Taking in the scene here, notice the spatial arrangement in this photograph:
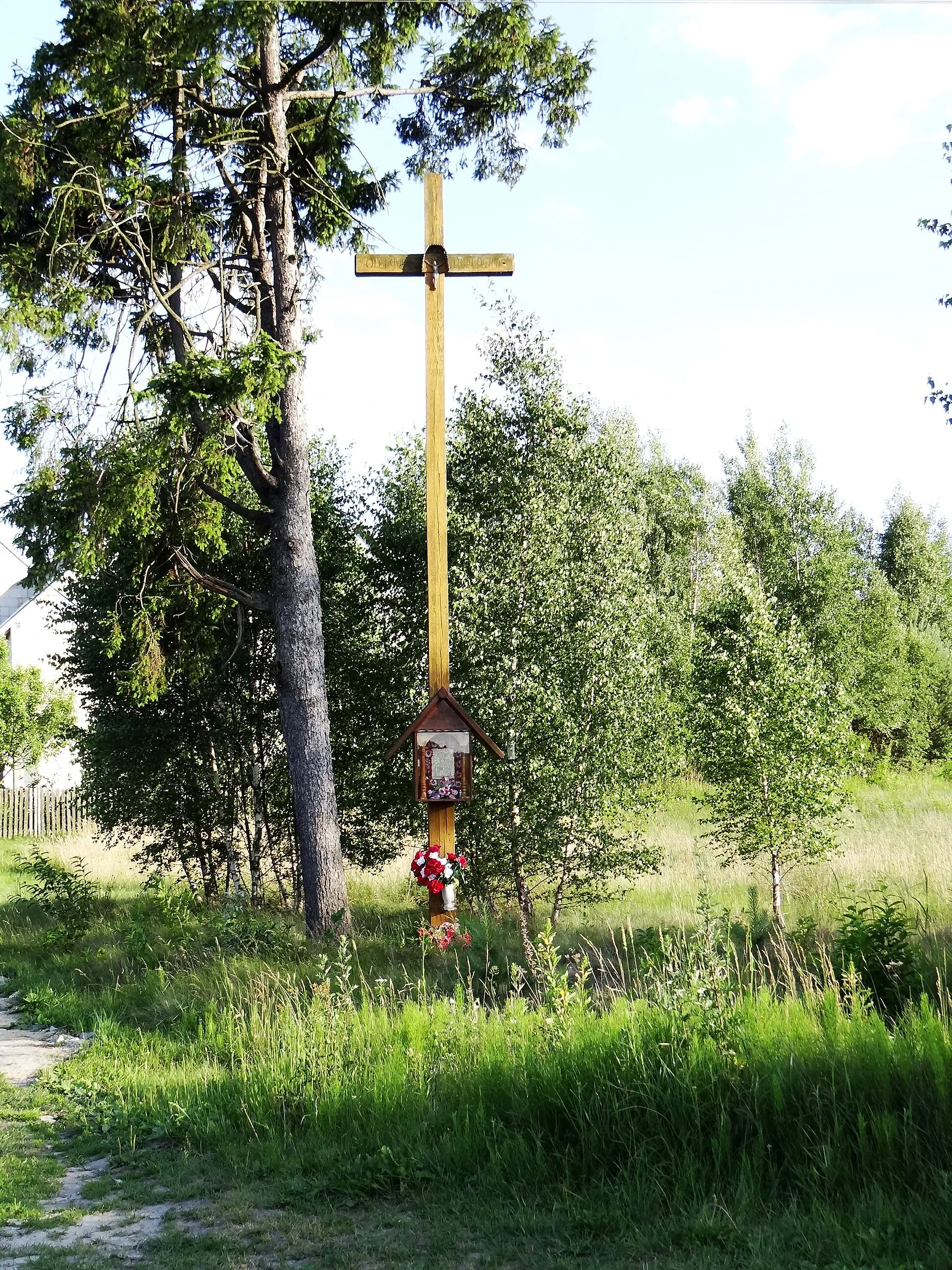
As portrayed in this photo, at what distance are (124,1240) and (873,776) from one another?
2901 centimetres

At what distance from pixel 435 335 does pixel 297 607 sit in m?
3.09

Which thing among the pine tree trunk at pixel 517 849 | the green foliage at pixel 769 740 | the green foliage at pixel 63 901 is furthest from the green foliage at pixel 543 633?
the green foliage at pixel 63 901

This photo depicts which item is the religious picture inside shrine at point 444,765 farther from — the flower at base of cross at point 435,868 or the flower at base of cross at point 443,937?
the flower at base of cross at point 443,937

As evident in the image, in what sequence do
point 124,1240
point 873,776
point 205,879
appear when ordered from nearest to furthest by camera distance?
point 124,1240 < point 205,879 < point 873,776

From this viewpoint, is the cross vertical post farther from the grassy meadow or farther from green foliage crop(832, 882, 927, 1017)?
green foliage crop(832, 882, 927, 1017)

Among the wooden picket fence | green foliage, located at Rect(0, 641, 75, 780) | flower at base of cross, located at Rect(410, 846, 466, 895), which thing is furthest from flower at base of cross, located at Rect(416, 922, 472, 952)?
green foliage, located at Rect(0, 641, 75, 780)

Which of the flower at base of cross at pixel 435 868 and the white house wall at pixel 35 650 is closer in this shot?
the flower at base of cross at pixel 435 868

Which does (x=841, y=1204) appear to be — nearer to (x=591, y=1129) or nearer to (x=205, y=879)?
(x=591, y=1129)

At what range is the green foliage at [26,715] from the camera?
32.2m

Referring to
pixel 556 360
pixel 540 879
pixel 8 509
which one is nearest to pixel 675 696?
pixel 540 879

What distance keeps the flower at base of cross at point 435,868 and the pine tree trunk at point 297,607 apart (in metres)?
1.40

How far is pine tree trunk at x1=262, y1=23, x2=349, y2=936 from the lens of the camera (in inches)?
A: 436

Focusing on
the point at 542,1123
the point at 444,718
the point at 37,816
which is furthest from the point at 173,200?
the point at 37,816

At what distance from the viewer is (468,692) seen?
499 inches
